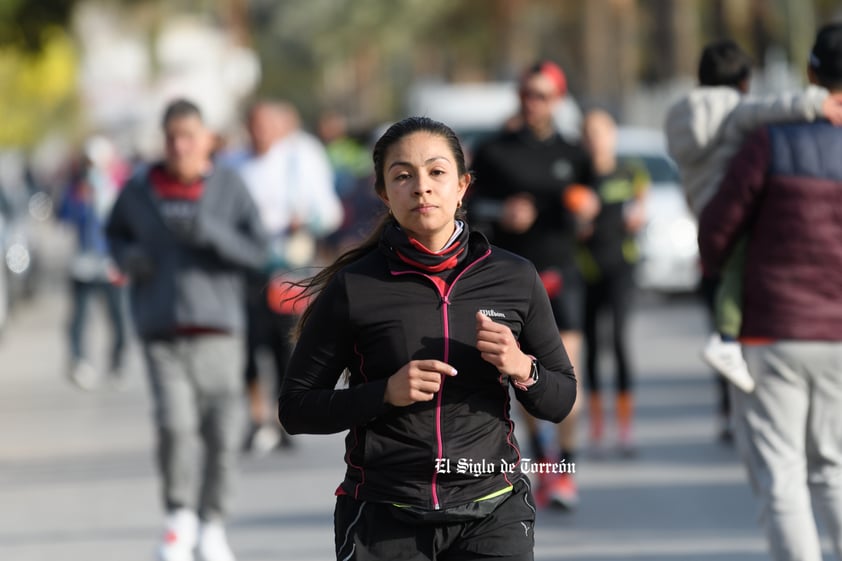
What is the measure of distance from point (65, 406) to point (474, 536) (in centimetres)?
1097

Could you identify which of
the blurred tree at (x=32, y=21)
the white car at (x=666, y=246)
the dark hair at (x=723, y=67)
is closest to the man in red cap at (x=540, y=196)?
the dark hair at (x=723, y=67)

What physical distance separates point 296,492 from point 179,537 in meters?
2.08

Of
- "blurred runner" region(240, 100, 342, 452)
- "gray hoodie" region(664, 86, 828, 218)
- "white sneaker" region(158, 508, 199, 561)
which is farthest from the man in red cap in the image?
"gray hoodie" region(664, 86, 828, 218)

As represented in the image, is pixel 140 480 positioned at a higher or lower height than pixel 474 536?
lower

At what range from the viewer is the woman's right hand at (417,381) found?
13.8 ft

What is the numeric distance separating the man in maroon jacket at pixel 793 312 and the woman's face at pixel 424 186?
5.98 feet

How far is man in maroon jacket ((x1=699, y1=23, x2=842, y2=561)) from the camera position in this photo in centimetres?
593

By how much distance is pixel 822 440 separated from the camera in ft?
19.8

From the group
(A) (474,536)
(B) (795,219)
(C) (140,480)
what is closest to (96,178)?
(C) (140,480)

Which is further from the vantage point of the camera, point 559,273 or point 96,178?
point 96,178

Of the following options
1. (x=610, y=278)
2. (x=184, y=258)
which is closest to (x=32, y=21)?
(x=610, y=278)

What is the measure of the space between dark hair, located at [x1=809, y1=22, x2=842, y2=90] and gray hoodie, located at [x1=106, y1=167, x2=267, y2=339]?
310 centimetres

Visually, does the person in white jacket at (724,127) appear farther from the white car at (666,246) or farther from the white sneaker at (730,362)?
the white car at (666,246)

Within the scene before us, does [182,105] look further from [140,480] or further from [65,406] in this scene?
[65,406]
